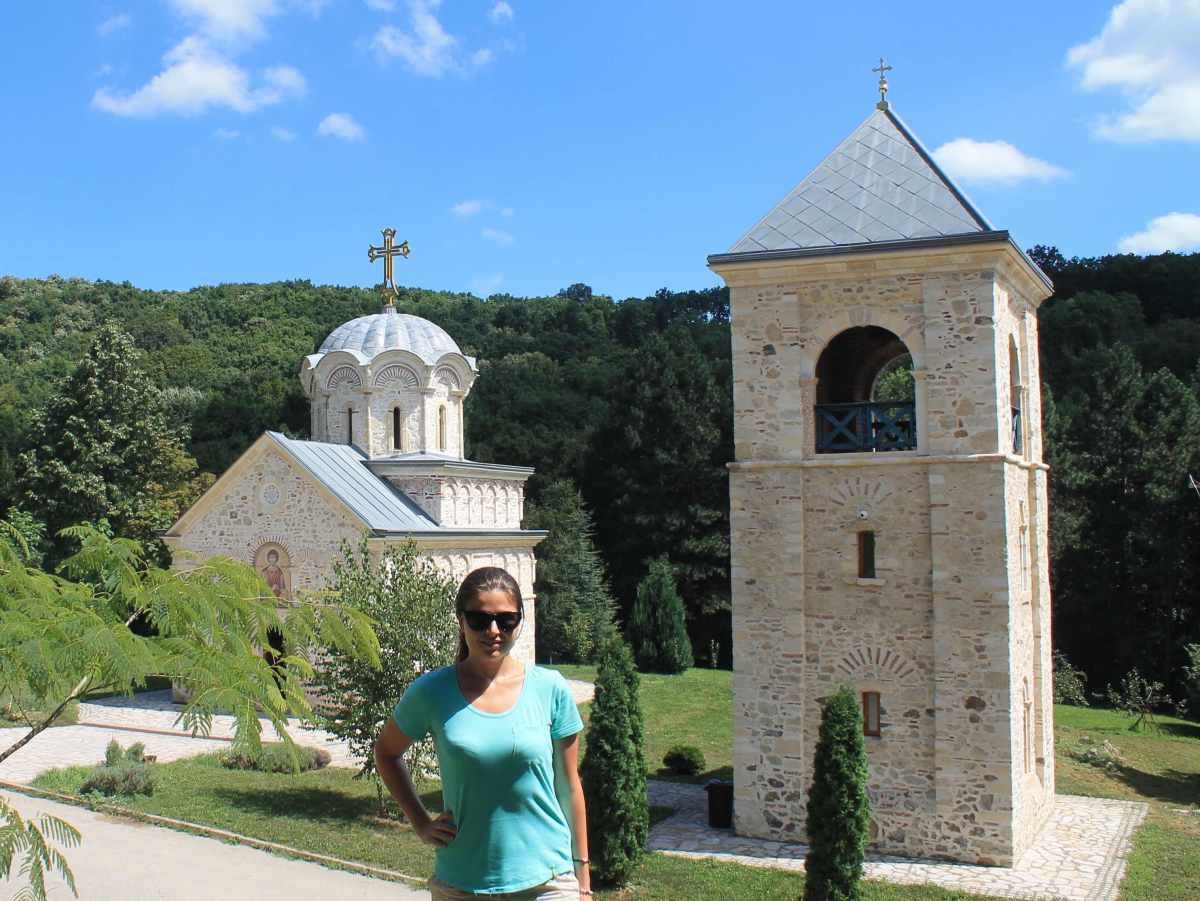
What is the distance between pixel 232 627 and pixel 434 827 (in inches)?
158

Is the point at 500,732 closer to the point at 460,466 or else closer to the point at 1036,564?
the point at 1036,564

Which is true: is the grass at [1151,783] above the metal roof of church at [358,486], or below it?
below

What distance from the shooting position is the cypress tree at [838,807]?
394 inches

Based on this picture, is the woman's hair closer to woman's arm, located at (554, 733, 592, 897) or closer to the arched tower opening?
woman's arm, located at (554, 733, 592, 897)

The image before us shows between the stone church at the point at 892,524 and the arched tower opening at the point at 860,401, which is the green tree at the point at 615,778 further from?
the arched tower opening at the point at 860,401

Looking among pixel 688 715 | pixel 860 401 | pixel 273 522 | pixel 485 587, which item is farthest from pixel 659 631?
pixel 485 587

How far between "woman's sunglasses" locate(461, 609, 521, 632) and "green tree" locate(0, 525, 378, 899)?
9.93 ft

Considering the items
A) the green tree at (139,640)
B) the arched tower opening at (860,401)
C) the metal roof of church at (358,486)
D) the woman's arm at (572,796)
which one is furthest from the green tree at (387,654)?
the woman's arm at (572,796)

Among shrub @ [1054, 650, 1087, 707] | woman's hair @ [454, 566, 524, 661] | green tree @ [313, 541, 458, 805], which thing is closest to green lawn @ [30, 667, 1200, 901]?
green tree @ [313, 541, 458, 805]

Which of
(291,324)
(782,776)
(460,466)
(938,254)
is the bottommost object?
(782,776)

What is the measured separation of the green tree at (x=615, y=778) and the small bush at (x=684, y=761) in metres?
4.31

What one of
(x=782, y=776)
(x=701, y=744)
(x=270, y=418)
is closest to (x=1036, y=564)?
(x=782, y=776)

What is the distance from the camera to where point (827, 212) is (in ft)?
42.1

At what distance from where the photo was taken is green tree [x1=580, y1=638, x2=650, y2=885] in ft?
35.7
